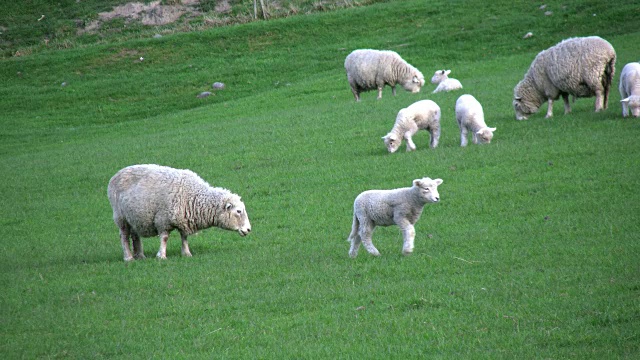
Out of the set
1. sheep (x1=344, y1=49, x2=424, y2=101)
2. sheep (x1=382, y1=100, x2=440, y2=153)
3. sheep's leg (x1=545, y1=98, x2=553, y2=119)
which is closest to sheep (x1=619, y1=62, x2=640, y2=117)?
sheep's leg (x1=545, y1=98, x2=553, y2=119)

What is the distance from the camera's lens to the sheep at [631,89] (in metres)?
19.2

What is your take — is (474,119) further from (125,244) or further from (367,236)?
(125,244)

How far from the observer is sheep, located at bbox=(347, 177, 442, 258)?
1148 centimetres

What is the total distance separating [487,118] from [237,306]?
13.9 metres

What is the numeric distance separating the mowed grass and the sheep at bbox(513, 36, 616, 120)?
0.76m

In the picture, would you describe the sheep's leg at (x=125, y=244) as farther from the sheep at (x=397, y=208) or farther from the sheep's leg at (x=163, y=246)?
the sheep at (x=397, y=208)

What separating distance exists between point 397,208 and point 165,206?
426 centimetres

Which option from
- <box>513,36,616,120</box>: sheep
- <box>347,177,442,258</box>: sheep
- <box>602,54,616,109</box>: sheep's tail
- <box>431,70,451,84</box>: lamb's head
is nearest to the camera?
<box>347,177,442,258</box>: sheep

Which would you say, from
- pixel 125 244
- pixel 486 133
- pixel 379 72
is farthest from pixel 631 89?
pixel 125 244

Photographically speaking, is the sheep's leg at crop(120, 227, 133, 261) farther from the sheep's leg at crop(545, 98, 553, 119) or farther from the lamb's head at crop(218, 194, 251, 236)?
the sheep's leg at crop(545, 98, 553, 119)

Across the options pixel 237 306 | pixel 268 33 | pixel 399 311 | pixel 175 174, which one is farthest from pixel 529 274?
pixel 268 33

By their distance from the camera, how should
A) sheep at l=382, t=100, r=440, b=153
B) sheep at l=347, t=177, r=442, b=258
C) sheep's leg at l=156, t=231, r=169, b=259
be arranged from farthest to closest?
sheep at l=382, t=100, r=440, b=153, sheep's leg at l=156, t=231, r=169, b=259, sheep at l=347, t=177, r=442, b=258

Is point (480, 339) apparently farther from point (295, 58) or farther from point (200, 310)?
point (295, 58)

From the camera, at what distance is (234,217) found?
46.1ft
